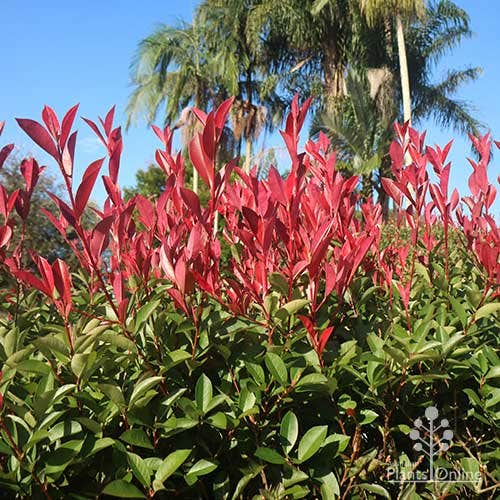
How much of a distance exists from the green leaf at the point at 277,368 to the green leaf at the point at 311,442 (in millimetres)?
107

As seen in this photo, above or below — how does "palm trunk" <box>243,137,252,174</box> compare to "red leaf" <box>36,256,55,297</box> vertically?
above

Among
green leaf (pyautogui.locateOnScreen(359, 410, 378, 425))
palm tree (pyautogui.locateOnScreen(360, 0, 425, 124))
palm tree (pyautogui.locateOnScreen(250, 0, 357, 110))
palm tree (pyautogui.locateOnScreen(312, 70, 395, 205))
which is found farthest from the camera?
palm tree (pyautogui.locateOnScreen(250, 0, 357, 110))

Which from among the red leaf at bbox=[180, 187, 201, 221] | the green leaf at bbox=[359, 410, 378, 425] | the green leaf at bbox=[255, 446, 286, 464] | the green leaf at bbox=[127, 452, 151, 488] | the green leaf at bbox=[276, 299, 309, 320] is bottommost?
the green leaf at bbox=[127, 452, 151, 488]

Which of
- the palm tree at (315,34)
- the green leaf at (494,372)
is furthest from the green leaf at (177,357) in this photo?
the palm tree at (315,34)

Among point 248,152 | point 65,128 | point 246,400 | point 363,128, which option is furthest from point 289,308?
point 248,152

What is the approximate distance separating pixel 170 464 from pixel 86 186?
0.49m

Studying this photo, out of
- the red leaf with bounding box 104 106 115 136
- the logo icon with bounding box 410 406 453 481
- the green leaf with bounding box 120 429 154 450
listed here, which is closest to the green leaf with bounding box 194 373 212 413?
the green leaf with bounding box 120 429 154 450

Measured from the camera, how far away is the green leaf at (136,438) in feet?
3.40

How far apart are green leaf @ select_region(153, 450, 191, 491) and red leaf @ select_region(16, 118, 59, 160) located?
1.79 feet

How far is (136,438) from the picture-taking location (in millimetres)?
1047

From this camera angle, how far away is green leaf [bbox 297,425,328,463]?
110 cm

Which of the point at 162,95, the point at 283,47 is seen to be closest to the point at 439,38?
the point at 283,47

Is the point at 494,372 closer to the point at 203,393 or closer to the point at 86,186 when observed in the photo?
the point at 203,393

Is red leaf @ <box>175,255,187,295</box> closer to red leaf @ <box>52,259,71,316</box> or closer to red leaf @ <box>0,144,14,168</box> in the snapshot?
red leaf @ <box>52,259,71,316</box>
